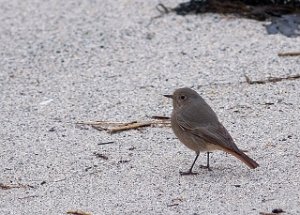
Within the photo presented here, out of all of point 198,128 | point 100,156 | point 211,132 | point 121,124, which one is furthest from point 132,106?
point 211,132

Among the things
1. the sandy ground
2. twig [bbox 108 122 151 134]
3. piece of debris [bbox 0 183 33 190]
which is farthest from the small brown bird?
piece of debris [bbox 0 183 33 190]

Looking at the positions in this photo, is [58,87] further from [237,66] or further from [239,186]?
[239,186]

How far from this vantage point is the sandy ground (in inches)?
256

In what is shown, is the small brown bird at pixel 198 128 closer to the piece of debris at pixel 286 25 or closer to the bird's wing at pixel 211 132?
the bird's wing at pixel 211 132

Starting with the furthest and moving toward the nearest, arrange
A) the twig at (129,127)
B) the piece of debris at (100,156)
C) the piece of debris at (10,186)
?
1. the twig at (129,127)
2. the piece of debris at (100,156)
3. the piece of debris at (10,186)

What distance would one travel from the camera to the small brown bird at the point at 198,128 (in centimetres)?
680

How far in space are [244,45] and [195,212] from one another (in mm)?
3935

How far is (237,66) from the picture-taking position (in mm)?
9273

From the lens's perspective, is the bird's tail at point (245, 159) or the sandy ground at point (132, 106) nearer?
the sandy ground at point (132, 106)

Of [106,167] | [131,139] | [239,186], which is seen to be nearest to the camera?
[239,186]

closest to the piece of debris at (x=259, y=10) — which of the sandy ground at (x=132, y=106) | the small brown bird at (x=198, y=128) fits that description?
the sandy ground at (x=132, y=106)

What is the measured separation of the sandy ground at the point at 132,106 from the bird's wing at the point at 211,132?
0.80 feet

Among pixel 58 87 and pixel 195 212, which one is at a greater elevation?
pixel 195 212

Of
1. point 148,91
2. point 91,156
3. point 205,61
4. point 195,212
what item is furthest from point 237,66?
point 195,212
